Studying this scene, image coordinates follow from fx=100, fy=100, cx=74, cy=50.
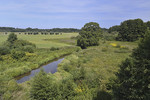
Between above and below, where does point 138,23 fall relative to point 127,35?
above

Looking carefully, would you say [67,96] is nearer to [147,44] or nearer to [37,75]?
[37,75]

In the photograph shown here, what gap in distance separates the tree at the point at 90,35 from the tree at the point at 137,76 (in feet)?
130

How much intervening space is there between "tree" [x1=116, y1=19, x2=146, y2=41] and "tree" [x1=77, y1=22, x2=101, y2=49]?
1865cm

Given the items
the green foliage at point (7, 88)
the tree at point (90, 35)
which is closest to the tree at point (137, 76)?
the green foliage at point (7, 88)

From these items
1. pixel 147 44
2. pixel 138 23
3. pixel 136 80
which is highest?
pixel 138 23

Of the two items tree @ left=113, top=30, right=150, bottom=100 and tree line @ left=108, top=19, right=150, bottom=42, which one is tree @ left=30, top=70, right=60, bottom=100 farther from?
tree line @ left=108, top=19, right=150, bottom=42

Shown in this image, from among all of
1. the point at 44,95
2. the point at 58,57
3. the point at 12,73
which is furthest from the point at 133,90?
the point at 58,57

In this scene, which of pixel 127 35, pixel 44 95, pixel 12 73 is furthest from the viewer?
pixel 127 35

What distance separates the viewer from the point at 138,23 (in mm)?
54719

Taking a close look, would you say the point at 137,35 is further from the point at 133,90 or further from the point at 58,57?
the point at 133,90

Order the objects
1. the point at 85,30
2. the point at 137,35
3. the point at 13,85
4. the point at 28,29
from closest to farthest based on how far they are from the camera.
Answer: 1. the point at 13,85
2. the point at 85,30
3. the point at 137,35
4. the point at 28,29

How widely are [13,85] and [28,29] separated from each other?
521 feet

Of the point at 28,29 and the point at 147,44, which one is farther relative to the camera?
the point at 28,29

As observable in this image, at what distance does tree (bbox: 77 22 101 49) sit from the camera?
46.8 metres
